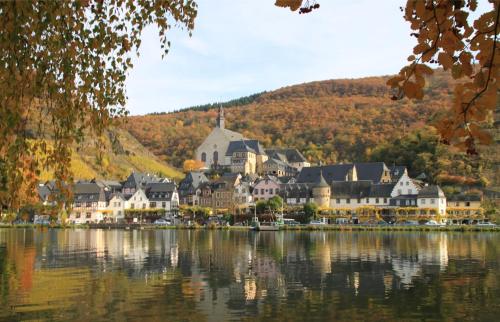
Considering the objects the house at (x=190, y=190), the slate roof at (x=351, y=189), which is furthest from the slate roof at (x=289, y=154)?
the slate roof at (x=351, y=189)

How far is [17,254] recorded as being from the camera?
39406 millimetres

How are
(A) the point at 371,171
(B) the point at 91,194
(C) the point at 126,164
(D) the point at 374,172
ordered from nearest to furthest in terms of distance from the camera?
1. (D) the point at 374,172
2. (A) the point at 371,171
3. (B) the point at 91,194
4. (C) the point at 126,164

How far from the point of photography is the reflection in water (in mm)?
18344

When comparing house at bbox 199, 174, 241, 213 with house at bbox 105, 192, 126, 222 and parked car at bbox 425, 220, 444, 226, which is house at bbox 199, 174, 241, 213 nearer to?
house at bbox 105, 192, 126, 222

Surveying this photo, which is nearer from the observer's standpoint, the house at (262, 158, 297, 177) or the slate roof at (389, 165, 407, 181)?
the slate roof at (389, 165, 407, 181)

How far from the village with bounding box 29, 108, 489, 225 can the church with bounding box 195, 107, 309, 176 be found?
38.3ft

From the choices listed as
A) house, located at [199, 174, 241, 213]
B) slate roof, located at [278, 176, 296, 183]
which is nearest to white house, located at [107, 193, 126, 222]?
house, located at [199, 174, 241, 213]

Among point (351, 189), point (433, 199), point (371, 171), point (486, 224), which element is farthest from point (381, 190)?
point (486, 224)

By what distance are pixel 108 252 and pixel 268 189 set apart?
6018 centimetres

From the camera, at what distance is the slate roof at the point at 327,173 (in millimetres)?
101856

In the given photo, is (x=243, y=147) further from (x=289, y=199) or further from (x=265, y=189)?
(x=289, y=199)

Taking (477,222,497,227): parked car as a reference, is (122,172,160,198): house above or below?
above

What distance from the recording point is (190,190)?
107m

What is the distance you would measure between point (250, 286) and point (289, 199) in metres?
72.9
